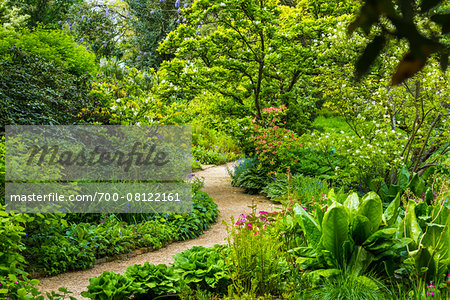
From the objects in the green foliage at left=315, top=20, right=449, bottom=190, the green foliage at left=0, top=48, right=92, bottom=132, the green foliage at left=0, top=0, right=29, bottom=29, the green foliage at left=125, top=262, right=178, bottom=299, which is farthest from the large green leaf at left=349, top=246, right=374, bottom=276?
the green foliage at left=0, top=0, right=29, bottom=29

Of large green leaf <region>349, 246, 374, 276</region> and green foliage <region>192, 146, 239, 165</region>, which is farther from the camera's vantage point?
green foliage <region>192, 146, 239, 165</region>

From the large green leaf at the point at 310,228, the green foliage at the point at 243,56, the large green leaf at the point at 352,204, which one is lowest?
the large green leaf at the point at 310,228

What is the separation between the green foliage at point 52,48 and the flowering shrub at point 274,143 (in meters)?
4.03

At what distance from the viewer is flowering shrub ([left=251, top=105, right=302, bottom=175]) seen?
7.11 metres

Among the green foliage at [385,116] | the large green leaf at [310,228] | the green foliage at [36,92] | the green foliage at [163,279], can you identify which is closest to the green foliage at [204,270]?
the green foliage at [163,279]

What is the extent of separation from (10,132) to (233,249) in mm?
4087

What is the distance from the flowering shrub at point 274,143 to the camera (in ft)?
23.3

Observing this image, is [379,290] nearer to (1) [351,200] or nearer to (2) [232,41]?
(1) [351,200]

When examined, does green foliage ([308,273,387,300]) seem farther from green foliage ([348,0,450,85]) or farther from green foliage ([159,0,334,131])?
green foliage ([159,0,334,131])

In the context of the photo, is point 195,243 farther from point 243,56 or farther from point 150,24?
point 150,24

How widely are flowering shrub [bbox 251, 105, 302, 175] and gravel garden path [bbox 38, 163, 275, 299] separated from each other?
0.73 metres

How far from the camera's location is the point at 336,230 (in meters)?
2.85

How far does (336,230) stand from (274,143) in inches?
167

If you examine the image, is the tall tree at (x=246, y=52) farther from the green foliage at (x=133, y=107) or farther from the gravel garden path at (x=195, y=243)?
the gravel garden path at (x=195, y=243)
